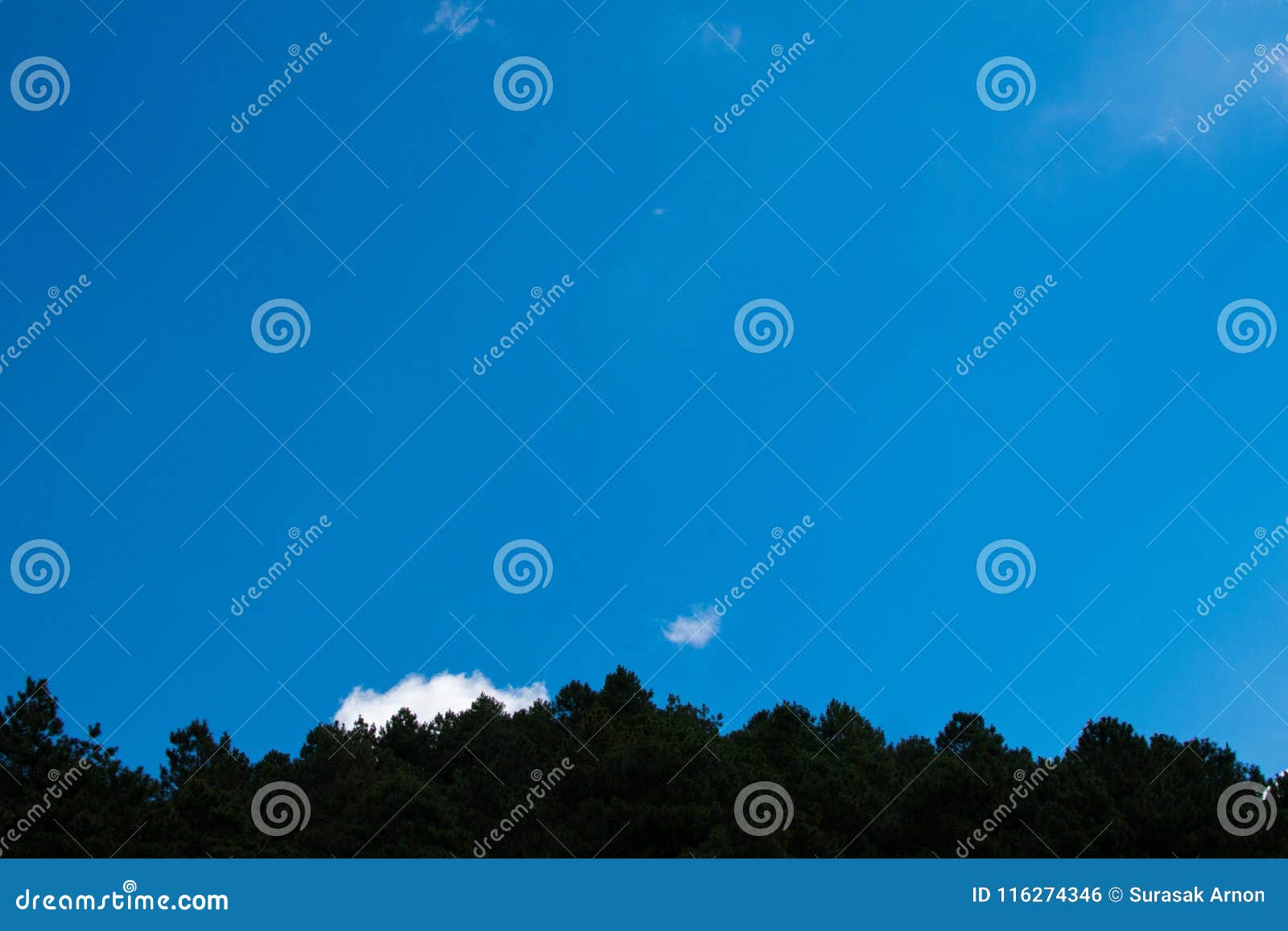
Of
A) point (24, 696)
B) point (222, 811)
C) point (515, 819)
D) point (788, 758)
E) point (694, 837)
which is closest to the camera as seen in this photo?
point (694, 837)

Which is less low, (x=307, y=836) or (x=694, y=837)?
(x=307, y=836)

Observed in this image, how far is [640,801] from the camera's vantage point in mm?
38750

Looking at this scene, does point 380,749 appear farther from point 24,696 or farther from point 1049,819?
point 1049,819

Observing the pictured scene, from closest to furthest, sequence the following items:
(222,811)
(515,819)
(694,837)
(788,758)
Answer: (694,837)
(515,819)
(222,811)
(788,758)

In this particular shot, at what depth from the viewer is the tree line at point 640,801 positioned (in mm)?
38875

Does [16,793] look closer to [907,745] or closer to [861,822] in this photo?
[861,822]

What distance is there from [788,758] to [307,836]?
27.3 metres

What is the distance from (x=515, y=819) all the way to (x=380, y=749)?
74.2 ft

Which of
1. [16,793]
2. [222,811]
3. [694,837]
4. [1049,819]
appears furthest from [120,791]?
[1049,819]

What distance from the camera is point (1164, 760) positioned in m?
45.0

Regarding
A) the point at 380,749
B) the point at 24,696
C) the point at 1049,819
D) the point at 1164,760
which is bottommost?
the point at 1049,819

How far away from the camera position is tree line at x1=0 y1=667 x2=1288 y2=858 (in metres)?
38.9

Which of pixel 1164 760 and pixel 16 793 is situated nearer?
pixel 16 793

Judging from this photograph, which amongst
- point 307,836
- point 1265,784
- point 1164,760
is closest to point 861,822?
point 1164,760
